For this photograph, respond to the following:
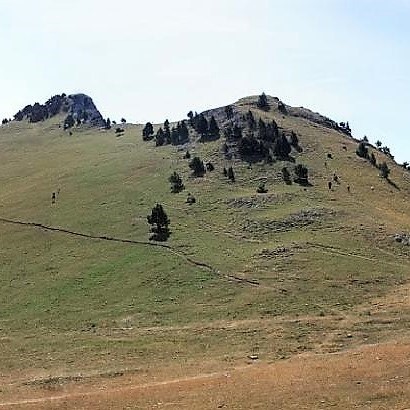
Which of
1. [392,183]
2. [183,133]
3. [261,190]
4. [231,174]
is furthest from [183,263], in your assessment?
[183,133]

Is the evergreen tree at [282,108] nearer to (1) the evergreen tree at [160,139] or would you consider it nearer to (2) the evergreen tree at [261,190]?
(1) the evergreen tree at [160,139]

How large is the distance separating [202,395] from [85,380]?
969cm

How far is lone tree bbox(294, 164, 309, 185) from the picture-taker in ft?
307

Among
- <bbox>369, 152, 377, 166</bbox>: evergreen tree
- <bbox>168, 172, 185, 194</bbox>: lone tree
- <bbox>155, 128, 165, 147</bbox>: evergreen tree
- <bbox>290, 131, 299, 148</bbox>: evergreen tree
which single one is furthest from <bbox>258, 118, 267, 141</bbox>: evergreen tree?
<bbox>168, 172, 185, 194</bbox>: lone tree

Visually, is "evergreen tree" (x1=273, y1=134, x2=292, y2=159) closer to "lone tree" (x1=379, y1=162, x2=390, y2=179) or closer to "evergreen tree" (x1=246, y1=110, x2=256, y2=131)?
"evergreen tree" (x1=246, y1=110, x2=256, y2=131)

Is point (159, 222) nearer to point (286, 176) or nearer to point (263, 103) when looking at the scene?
point (286, 176)

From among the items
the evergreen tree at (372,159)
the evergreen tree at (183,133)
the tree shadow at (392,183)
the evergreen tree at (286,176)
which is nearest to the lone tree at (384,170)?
the tree shadow at (392,183)

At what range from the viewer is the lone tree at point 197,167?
10036 centimetres

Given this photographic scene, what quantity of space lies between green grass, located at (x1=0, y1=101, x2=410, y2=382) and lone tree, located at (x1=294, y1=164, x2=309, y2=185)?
79.6 inches

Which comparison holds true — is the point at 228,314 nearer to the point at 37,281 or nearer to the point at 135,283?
the point at 135,283

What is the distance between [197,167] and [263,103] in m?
47.2

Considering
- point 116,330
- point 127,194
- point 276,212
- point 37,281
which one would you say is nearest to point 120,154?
point 127,194

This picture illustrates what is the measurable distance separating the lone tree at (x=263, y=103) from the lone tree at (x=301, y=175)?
47610 mm

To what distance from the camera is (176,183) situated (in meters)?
95.4
